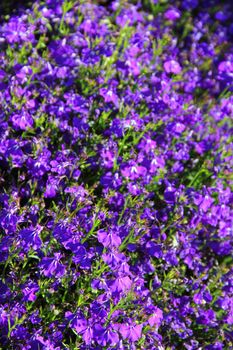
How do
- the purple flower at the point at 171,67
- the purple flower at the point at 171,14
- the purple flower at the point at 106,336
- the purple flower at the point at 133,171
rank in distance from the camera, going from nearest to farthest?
1. the purple flower at the point at 106,336
2. the purple flower at the point at 133,171
3. the purple flower at the point at 171,67
4. the purple flower at the point at 171,14

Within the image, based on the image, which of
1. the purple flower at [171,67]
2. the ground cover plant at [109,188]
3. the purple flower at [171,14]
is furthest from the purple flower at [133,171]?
the purple flower at [171,14]

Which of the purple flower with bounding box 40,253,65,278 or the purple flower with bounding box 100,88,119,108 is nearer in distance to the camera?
the purple flower with bounding box 40,253,65,278

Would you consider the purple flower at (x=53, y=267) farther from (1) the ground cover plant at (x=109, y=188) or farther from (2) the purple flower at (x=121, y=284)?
(2) the purple flower at (x=121, y=284)

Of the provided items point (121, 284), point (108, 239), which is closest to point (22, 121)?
point (108, 239)

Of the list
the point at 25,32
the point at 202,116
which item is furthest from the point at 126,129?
the point at 25,32

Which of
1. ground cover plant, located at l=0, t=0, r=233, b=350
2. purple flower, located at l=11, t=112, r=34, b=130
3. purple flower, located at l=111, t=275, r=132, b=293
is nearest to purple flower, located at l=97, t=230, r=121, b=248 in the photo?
ground cover plant, located at l=0, t=0, r=233, b=350

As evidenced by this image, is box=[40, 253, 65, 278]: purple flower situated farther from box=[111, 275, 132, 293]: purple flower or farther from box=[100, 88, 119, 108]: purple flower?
box=[100, 88, 119, 108]: purple flower

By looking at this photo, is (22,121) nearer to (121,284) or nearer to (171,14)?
(121,284)

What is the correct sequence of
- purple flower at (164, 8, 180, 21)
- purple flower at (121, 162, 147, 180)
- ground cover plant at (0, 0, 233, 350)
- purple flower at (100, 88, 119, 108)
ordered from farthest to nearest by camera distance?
purple flower at (164, 8, 180, 21) < purple flower at (100, 88, 119, 108) < purple flower at (121, 162, 147, 180) < ground cover plant at (0, 0, 233, 350)

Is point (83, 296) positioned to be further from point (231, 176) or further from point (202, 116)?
point (202, 116)
